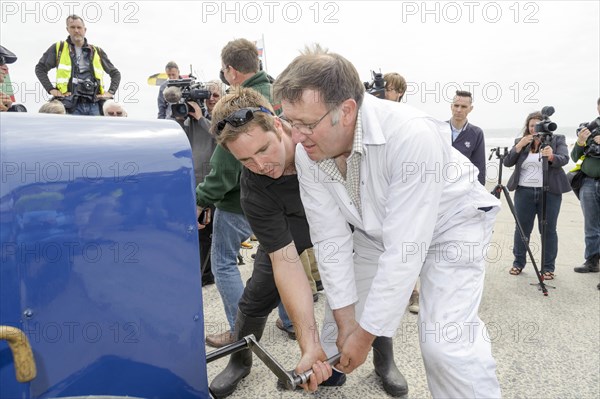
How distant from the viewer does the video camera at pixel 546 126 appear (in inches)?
162

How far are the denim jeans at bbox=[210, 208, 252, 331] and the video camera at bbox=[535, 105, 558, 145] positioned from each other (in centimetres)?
309

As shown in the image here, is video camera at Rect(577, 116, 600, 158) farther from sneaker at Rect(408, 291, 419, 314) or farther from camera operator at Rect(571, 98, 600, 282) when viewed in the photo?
sneaker at Rect(408, 291, 419, 314)

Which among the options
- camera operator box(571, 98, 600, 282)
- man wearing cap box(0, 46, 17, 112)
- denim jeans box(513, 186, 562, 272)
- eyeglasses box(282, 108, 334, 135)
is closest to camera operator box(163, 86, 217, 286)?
man wearing cap box(0, 46, 17, 112)

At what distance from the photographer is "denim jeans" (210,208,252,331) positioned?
2.77 meters

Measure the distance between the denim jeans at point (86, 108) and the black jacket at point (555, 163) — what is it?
459 cm

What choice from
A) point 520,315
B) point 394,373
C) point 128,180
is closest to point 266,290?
point 394,373

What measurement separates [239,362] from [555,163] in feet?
11.8

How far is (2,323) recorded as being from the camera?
3.49ft

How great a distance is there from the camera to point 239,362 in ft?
8.22
